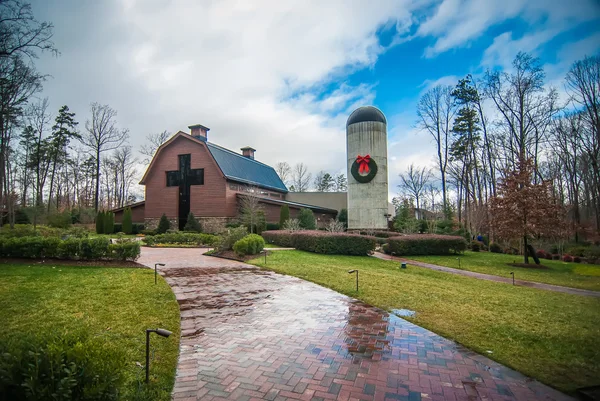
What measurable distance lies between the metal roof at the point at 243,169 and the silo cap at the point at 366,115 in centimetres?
1106

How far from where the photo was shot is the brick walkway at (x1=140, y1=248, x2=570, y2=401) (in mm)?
3018

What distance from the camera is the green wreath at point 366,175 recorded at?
25.0 metres

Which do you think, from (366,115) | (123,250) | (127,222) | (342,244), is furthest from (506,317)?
(127,222)

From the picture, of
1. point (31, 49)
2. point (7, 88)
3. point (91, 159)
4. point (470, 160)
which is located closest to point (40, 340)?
point (31, 49)

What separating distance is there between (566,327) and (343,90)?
1173 centimetres

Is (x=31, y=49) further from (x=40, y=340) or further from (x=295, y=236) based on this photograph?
(x=295, y=236)

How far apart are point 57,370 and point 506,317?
21.6 feet

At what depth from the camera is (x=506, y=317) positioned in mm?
5629

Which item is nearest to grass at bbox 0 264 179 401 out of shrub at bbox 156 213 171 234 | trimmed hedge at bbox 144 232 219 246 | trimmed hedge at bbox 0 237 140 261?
trimmed hedge at bbox 0 237 140 261

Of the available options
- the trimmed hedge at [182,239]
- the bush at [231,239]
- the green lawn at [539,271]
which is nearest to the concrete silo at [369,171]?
the green lawn at [539,271]

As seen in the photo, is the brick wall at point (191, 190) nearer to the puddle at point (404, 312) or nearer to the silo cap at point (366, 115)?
the silo cap at point (366, 115)

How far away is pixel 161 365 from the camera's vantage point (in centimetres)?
350

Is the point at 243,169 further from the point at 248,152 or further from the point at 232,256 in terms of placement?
the point at 232,256

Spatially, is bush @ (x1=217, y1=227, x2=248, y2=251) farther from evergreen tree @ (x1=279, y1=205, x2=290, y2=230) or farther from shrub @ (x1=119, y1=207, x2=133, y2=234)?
shrub @ (x1=119, y1=207, x2=133, y2=234)
